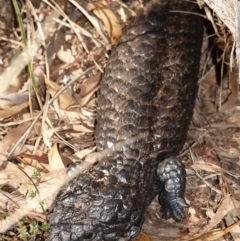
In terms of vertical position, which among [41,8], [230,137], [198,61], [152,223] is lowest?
[152,223]

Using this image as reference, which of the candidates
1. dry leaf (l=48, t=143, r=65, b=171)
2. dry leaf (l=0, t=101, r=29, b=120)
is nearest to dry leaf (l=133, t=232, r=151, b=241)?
dry leaf (l=48, t=143, r=65, b=171)

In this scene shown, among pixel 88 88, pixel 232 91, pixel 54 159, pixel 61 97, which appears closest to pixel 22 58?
pixel 61 97

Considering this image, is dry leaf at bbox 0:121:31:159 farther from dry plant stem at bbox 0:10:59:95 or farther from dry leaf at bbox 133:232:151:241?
dry leaf at bbox 133:232:151:241

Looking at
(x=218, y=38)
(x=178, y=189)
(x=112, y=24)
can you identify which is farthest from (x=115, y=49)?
(x=178, y=189)

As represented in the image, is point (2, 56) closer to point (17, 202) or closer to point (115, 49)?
point (115, 49)

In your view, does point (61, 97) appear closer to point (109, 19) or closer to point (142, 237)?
point (109, 19)

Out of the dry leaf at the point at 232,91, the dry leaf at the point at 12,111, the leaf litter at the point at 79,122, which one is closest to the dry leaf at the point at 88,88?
the leaf litter at the point at 79,122
